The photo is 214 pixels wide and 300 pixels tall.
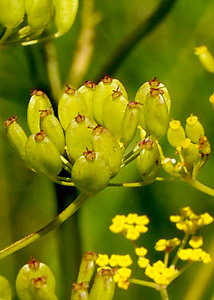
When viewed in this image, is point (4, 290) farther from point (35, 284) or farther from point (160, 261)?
point (160, 261)

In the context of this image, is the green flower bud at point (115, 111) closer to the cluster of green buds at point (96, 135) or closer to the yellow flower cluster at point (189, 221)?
the cluster of green buds at point (96, 135)

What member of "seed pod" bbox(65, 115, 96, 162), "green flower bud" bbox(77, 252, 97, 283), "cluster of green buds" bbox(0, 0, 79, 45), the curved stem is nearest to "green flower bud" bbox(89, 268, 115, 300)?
"green flower bud" bbox(77, 252, 97, 283)

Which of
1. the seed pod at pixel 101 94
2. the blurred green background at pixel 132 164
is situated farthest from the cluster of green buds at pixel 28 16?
the blurred green background at pixel 132 164

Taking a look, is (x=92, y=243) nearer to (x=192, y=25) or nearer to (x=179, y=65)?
(x=179, y=65)

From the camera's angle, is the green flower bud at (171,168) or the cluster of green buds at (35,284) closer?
the cluster of green buds at (35,284)

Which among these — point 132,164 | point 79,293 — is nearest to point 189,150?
point 79,293

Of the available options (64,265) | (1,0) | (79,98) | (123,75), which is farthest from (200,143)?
(123,75)

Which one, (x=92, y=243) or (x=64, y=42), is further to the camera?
(x=64, y=42)
